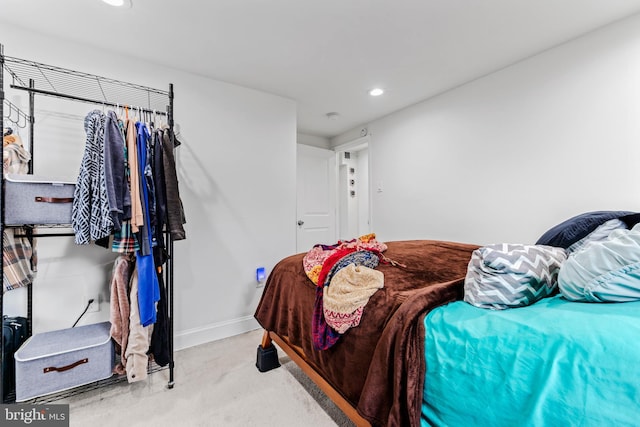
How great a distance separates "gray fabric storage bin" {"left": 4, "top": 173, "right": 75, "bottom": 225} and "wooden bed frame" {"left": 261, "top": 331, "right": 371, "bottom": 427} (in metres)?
1.44

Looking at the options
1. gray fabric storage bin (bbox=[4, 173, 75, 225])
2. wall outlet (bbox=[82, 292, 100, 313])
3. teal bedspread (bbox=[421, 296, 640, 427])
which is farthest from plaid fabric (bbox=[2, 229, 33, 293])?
teal bedspread (bbox=[421, 296, 640, 427])

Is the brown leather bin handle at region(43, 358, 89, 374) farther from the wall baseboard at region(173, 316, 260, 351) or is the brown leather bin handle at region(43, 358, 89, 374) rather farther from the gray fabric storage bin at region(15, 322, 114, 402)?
the wall baseboard at region(173, 316, 260, 351)

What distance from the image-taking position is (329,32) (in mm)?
1916

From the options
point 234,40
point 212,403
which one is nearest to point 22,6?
point 234,40

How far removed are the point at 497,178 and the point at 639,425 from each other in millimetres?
2244

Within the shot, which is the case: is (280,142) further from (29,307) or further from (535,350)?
(535,350)

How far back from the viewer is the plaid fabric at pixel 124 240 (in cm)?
162

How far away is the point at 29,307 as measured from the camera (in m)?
1.82

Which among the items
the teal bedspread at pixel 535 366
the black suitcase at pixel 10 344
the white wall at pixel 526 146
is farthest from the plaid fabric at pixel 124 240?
the white wall at pixel 526 146

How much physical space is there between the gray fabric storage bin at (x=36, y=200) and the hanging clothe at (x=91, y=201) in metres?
0.05

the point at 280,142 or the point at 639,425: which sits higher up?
the point at 280,142

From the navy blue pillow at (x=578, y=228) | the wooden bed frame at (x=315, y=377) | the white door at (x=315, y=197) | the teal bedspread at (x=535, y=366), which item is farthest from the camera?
the white door at (x=315, y=197)

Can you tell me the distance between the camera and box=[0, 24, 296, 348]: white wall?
1903 millimetres

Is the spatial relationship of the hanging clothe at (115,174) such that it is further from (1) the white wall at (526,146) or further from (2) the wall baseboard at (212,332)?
(1) the white wall at (526,146)
